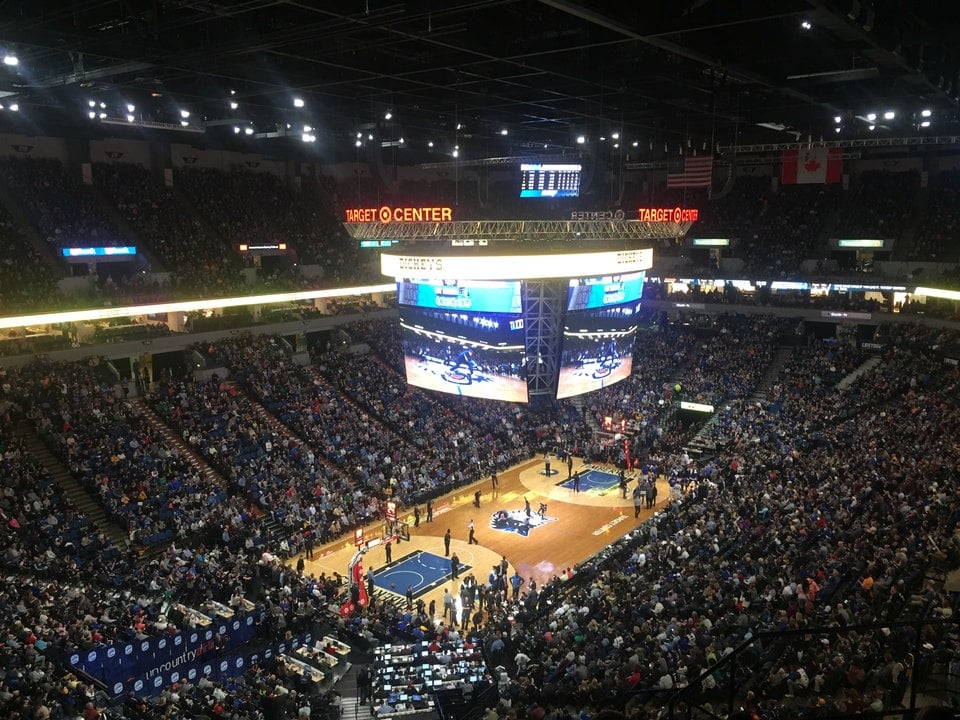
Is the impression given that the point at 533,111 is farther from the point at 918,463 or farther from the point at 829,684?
the point at 829,684

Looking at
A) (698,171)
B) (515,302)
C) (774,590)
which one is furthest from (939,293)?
(774,590)

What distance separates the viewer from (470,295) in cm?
2333

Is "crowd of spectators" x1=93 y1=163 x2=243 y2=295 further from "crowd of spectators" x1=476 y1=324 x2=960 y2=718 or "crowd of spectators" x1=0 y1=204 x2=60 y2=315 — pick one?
"crowd of spectators" x1=476 y1=324 x2=960 y2=718

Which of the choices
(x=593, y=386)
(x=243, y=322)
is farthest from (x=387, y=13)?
(x=243, y=322)

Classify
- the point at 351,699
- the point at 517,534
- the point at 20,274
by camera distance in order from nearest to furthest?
the point at 351,699
the point at 517,534
the point at 20,274

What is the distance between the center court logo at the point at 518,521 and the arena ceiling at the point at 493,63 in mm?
13840

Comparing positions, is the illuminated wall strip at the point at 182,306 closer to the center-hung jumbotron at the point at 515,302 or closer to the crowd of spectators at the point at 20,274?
the crowd of spectators at the point at 20,274

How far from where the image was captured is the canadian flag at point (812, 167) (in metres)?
23.4

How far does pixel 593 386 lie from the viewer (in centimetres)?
2562

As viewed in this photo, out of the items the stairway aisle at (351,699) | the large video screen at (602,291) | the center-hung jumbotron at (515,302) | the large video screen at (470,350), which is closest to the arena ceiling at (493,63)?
the center-hung jumbotron at (515,302)

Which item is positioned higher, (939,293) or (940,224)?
(940,224)

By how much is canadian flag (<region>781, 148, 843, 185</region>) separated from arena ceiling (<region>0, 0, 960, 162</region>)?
1.41 m

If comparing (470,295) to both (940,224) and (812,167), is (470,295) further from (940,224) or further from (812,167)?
(940,224)

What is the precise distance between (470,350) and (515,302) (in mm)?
2177
